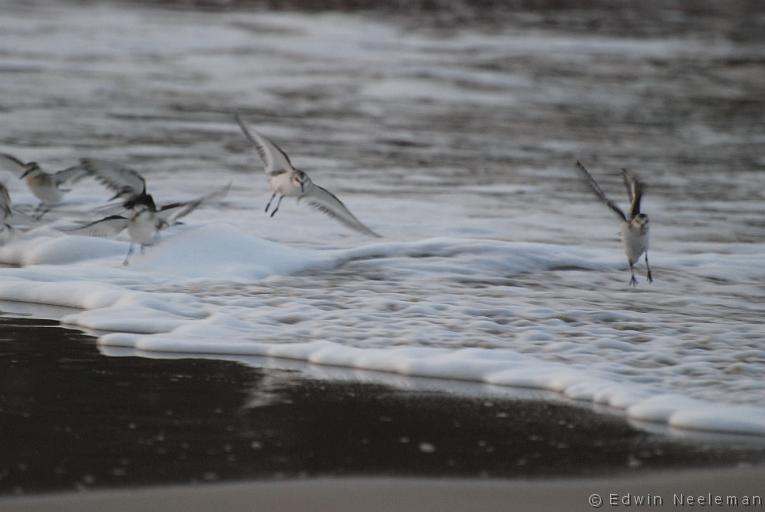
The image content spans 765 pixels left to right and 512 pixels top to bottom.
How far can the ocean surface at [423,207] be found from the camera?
5473 millimetres

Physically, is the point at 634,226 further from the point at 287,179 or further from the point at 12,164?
the point at 12,164

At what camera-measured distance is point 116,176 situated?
22.5 ft

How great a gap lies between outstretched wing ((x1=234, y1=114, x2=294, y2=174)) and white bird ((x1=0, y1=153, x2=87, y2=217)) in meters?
1.25

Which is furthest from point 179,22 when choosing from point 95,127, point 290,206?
point 290,206

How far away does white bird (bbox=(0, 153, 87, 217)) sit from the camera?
25.2ft

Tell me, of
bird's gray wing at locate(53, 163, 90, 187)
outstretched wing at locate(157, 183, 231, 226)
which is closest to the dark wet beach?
outstretched wing at locate(157, 183, 231, 226)

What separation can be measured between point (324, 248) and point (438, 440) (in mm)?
3270

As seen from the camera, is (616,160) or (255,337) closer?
(255,337)

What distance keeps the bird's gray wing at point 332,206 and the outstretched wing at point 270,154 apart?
200mm

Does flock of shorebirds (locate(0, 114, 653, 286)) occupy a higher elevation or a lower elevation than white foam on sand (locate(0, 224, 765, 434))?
higher

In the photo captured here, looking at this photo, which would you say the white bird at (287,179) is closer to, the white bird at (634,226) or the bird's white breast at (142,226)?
the bird's white breast at (142,226)

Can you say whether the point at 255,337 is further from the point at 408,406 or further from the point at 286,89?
the point at 286,89

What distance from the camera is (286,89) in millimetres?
14461

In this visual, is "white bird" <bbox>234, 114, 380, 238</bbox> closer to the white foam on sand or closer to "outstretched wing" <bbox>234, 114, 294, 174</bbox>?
"outstretched wing" <bbox>234, 114, 294, 174</bbox>
